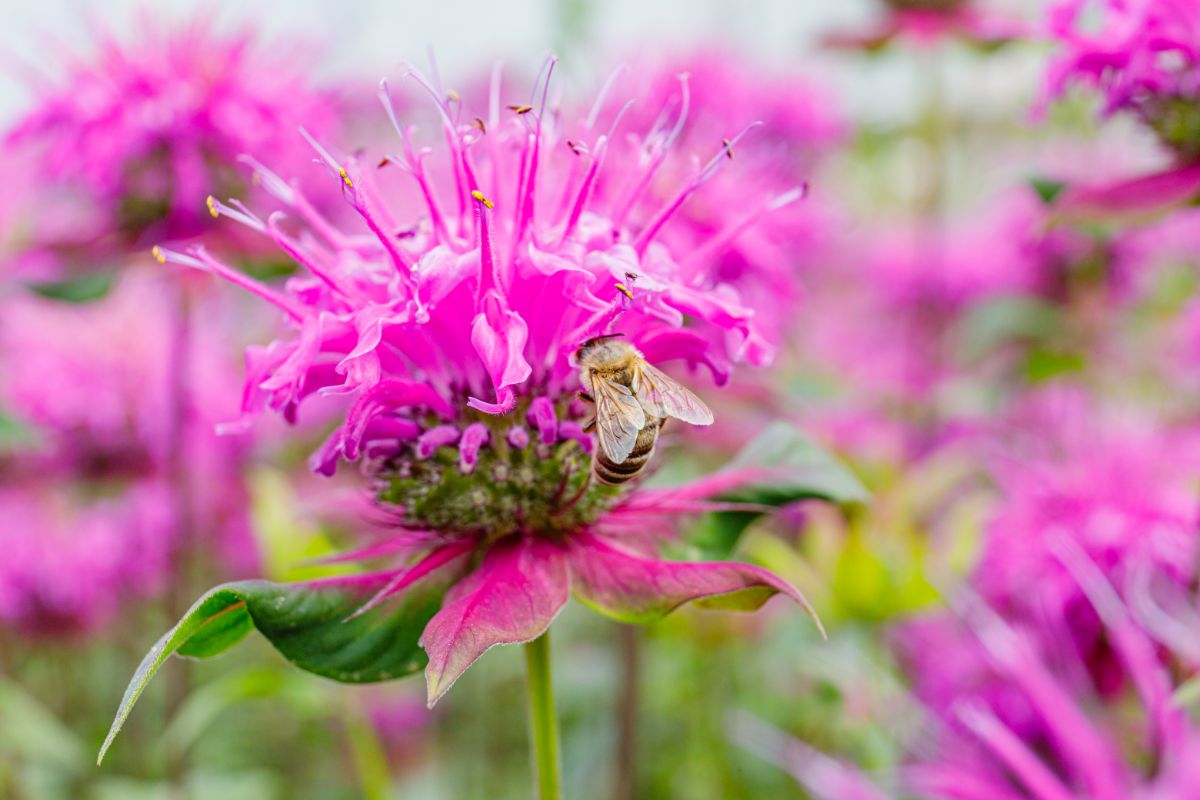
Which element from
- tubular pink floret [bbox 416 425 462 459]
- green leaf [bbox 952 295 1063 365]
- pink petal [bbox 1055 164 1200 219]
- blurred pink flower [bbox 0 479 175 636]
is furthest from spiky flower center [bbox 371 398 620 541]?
green leaf [bbox 952 295 1063 365]

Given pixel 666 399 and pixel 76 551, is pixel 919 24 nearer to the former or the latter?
pixel 666 399

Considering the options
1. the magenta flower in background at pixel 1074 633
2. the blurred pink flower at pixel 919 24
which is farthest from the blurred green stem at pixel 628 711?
the blurred pink flower at pixel 919 24

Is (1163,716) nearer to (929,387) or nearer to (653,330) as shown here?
(653,330)

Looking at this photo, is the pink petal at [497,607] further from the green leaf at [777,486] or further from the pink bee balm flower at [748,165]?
the pink bee balm flower at [748,165]

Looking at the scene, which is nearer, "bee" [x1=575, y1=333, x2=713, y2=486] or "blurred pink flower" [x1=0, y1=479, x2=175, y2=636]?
"bee" [x1=575, y1=333, x2=713, y2=486]

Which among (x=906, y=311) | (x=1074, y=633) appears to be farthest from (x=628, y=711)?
(x=906, y=311)

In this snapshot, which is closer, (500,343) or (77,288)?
(500,343)

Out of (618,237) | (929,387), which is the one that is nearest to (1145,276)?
(929,387)

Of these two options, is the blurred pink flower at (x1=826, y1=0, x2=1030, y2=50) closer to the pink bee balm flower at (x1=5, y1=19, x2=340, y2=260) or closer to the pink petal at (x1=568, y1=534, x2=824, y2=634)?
the pink bee balm flower at (x1=5, y1=19, x2=340, y2=260)
